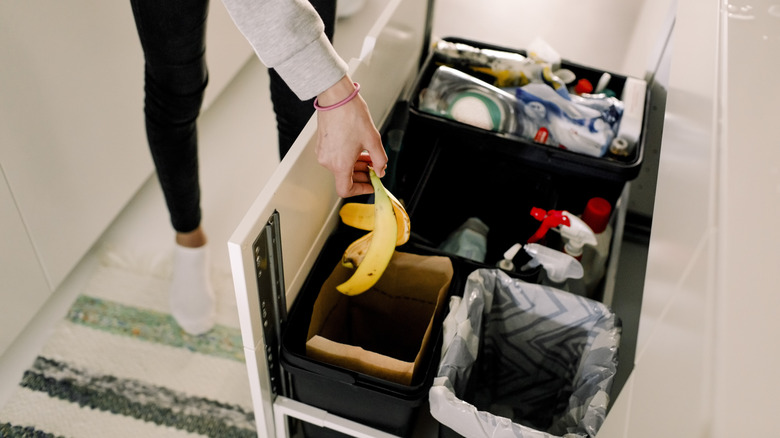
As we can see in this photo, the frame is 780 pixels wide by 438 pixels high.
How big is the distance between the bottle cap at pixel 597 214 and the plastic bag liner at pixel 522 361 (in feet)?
0.78

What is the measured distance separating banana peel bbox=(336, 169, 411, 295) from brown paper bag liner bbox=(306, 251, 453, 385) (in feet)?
0.11

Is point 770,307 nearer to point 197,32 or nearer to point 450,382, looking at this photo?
point 450,382

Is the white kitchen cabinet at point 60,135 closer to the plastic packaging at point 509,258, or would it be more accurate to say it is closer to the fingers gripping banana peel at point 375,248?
the fingers gripping banana peel at point 375,248

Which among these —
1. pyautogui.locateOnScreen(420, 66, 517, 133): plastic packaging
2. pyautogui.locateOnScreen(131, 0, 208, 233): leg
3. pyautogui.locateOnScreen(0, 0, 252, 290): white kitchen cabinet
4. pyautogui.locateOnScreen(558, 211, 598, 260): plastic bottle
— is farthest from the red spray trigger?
pyautogui.locateOnScreen(0, 0, 252, 290): white kitchen cabinet

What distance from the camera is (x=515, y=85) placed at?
129 cm

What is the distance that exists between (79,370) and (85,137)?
1.49ft

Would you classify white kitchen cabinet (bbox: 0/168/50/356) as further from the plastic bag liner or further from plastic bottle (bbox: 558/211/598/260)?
plastic bottle (bbox: 558/211/598/260)

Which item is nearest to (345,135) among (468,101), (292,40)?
(292,40)

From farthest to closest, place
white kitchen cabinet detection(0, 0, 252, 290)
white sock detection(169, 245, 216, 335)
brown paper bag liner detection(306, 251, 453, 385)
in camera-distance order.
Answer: white sock detection(169, 245, 216, 335), white kitchen cabinet detection(0, 0, 252, 290), brown paper bag liner detection(306, 251, 453, 385)

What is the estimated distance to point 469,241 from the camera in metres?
1.17

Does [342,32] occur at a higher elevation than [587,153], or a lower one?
lower

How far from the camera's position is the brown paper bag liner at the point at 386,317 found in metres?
0.85

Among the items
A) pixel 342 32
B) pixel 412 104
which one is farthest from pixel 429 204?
pixel 342 32

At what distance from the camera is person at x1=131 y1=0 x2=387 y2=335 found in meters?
0.74
